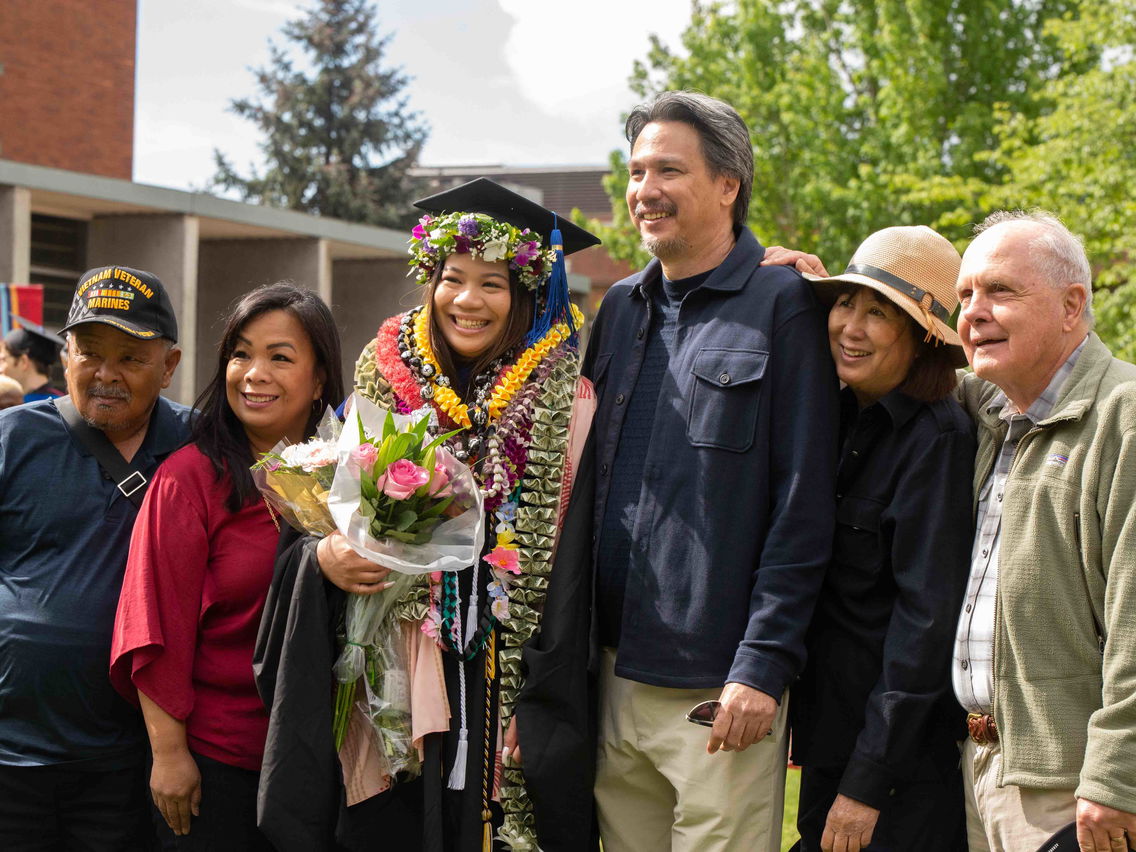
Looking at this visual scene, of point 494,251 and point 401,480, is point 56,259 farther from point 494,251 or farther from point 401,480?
point 401,480

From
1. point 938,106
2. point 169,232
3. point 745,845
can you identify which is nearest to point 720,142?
point 745,845

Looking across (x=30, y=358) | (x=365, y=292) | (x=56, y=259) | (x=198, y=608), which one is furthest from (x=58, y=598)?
(x=365, y=292)

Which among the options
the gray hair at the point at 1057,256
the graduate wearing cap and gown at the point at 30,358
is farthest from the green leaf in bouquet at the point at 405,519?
the graduate wearing cap and gown at the point at 30,358

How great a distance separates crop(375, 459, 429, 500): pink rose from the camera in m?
3.16

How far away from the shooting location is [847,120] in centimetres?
1797

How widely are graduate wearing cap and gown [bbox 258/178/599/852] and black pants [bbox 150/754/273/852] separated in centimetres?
25

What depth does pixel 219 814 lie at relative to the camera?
3.52m

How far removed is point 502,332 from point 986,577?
1.65 metres

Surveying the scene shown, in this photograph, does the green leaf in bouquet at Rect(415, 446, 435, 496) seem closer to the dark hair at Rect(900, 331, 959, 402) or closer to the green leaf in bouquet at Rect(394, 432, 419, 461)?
the green leaf in bouquet at Rect(394, 432, 419, 461)

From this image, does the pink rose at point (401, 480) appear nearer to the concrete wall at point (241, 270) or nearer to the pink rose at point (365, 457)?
the pink rose at point (365, 457)

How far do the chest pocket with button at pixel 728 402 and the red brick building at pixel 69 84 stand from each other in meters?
24.3

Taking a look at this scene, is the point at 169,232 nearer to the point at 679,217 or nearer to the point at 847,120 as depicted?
the point at 847,120

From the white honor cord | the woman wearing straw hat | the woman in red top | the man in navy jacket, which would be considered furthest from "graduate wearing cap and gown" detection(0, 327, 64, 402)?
the woman wearing straw hat

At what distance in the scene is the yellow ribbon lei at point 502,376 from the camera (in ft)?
12.0
